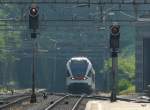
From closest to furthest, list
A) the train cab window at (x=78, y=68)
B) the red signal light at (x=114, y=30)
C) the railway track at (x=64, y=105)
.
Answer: the railway track at (x=64, y=105), the red signal light at (x=114, y=30), the train cab window at (x=78, y=68)

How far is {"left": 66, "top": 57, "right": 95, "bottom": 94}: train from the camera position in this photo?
54.5 m

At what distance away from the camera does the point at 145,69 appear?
74312mm

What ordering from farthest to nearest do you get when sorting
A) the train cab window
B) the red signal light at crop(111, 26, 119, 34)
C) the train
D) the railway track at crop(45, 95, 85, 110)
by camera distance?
the train cab window < the train < the red signal light at crop(111, 26, 119, 34) < the railway track at crop(45, 95, 85, 110)

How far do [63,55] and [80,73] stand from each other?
1678 inches

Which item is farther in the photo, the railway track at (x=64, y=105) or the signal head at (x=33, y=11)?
the signal head at (x=33, y=11)

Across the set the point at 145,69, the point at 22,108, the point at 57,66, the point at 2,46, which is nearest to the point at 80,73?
the point at 145,69

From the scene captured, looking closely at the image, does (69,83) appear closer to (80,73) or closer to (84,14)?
(80,73)

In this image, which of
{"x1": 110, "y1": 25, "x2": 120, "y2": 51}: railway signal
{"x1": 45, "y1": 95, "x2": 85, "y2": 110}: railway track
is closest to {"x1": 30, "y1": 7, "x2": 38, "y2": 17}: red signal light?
{"x1": 45, "y1": 95, "x2": 85, "y2": 110}: railway track

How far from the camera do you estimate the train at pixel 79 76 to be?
5450 centimetres

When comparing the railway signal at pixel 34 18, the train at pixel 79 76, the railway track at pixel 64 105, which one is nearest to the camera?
the railway track at pixel 64 105

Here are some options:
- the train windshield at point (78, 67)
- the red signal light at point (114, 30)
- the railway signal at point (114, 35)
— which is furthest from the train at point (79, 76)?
the red signal light at point (114, 30)

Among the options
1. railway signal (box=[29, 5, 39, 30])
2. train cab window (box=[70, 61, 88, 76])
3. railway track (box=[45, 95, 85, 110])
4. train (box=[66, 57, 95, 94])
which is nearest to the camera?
railway track (box=[45, 95, 85, 110])

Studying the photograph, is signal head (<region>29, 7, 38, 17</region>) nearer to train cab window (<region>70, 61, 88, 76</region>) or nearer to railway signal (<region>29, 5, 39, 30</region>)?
railway signal (<region>29, 5, 39, 30</region>)

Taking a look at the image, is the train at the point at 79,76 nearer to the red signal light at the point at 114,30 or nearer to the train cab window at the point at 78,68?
the train cab window at the point at 78,68
